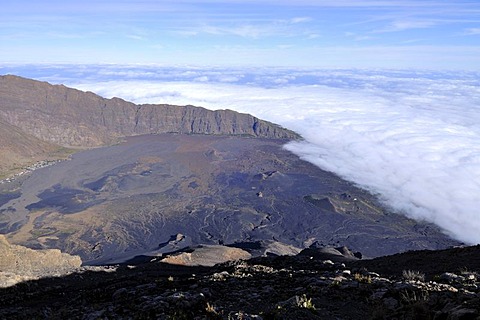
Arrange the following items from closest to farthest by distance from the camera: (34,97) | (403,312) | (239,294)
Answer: (403,312) → (239,294) → (34,97)

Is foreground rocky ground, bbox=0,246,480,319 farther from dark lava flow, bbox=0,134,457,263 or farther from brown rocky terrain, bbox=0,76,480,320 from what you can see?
dark lava flow, bbox=0,134,457,263

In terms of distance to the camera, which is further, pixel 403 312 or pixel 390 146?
pixel 390 146

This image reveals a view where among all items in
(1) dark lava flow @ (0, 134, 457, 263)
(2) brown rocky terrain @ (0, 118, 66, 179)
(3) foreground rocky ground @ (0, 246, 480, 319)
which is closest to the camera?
(3) foreground rocky ground @ (0, 246, 480, 319)

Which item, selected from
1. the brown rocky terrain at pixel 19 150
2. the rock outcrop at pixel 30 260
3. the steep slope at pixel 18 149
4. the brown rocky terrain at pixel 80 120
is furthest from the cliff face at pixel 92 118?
the rock outcrop at pixel 30 260

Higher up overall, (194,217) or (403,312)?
(403,312)

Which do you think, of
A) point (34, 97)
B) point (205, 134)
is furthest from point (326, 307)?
point (34, 97)

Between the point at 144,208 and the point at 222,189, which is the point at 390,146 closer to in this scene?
the point at 222,189

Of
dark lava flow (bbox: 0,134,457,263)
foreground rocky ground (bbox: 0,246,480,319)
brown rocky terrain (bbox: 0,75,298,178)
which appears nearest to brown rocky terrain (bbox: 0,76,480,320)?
foreground rocky ground (bbox: 0,246,480,319)

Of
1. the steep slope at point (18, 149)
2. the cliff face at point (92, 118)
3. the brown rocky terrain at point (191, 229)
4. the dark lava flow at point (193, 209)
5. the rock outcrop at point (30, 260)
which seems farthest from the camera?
the cliff face at point (92, 118)

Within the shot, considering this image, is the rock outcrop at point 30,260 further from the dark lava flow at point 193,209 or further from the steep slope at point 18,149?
the steep slope at point 18,149
